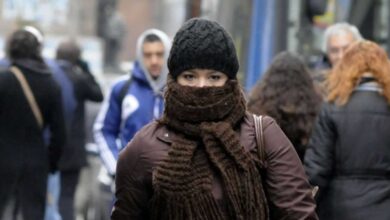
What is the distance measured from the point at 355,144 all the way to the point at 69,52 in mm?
5672

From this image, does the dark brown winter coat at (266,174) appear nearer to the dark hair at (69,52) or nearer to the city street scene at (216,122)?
the city street scene at (216,122)

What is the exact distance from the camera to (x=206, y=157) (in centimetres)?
431

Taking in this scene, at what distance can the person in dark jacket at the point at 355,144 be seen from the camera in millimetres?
6883

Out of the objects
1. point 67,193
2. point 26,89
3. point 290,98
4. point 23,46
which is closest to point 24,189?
point 26,89

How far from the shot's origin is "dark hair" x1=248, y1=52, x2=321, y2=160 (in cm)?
746

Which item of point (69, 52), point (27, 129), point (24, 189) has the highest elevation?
point (27, 129)

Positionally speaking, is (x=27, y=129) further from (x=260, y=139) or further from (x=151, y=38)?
(x=260, y=139)

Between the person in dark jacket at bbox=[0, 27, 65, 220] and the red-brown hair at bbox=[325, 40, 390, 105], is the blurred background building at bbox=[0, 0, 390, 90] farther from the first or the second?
the red-brown hair at bbox=[325, 40, 390, 105]

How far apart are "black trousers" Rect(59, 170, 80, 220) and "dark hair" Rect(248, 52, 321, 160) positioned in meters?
4.08

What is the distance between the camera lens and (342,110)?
6.96 m

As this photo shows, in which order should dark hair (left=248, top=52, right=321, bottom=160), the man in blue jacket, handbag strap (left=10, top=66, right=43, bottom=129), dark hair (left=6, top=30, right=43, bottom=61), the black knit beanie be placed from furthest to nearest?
1. dark hair (left=6, top=30, right=43, bottom=61)
2. handbag strap (left=10, top=66, right=43, bottom=129)
3. the man in blue jacket
4. dark hair (left=248, top=52, right=321, bottom=160)
5. the black knit beanie

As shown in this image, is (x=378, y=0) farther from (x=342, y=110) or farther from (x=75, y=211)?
(x=342, y=110)

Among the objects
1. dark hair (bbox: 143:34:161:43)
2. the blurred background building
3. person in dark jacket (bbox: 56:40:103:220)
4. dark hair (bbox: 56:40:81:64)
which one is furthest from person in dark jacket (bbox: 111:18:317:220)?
dark hair (bbox: 56:40:81:64)

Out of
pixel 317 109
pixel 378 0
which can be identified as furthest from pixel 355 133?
pixel 378 0
